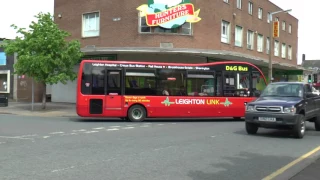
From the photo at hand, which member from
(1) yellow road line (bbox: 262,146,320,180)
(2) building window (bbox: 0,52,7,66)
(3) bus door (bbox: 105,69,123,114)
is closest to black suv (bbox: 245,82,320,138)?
(1) yellow road line (bbox: 262,146,320,180)

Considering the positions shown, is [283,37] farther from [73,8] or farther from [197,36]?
[73,8]

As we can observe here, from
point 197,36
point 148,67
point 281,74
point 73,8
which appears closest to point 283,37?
point 281,74

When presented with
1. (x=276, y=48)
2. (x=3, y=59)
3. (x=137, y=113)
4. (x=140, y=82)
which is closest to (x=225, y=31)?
(x=276, y=48)

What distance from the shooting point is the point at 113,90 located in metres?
16.6

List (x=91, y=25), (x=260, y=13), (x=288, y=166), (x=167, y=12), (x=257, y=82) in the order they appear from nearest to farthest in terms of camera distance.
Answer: (x=288, y=166) → (x=257, y=82) → (x=167, y=12) → (x=91, y=25) → (x=260, y=13)

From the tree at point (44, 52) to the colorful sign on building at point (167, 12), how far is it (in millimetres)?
5941

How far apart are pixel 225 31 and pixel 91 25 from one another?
11317mm

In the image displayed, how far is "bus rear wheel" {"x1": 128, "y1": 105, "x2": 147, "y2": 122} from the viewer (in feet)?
55.1

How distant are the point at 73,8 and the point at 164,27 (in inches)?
338

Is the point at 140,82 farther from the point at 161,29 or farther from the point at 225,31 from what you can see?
the point at 225,31

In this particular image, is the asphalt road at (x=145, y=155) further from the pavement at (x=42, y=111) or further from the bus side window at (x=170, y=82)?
the pavement at (x=42, y=111)

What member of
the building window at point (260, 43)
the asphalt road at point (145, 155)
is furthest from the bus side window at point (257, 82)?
the building window at point (260, 43)

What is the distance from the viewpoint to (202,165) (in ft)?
23.0

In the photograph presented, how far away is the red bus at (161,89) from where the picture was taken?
646 inches
